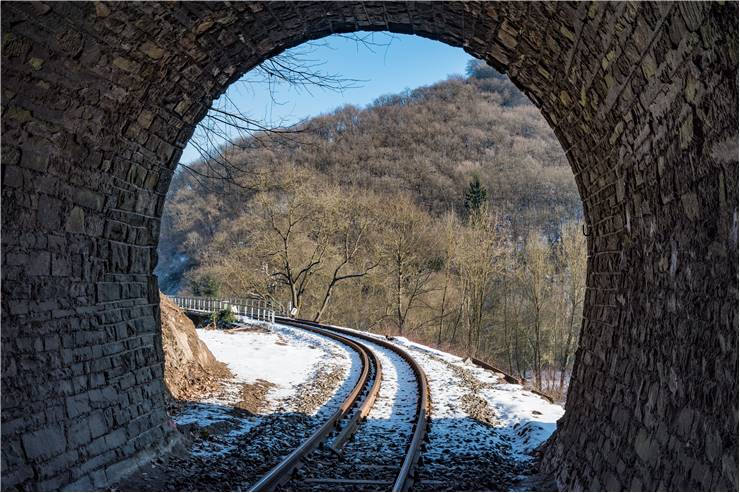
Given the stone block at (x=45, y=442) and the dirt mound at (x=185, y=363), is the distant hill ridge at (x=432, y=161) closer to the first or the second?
the dirt mound at (x=185, y=363)

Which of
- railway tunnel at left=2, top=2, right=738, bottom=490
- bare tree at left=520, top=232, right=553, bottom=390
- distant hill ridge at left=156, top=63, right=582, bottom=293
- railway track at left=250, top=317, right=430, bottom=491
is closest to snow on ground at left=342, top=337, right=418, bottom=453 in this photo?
railway track at left=250, top=317, right=430, bottom=491

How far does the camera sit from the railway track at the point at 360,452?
5.72m

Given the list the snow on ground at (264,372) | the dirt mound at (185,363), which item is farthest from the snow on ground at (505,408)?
the dirt mound at (185,363)

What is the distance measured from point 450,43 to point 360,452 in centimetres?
474

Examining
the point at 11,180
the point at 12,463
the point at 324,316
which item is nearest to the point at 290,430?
the point at 12,463

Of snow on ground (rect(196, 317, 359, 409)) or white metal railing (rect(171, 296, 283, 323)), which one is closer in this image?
snow on ground (rect(196, 317, 359, 409))

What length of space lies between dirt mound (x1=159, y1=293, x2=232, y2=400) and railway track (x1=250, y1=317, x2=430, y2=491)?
101 inches

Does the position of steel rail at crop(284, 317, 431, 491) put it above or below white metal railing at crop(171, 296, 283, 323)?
below

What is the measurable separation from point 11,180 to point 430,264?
30795 mm

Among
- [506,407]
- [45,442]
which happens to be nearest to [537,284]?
[506,407]

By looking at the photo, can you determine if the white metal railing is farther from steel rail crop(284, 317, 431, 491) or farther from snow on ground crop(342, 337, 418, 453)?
steel rail crop(284, 317, 431, 491)

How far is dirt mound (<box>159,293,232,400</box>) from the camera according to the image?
9750mm

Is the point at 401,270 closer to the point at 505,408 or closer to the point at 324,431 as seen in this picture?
the point at 505,408

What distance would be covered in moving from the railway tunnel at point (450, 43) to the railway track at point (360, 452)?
1507mm
